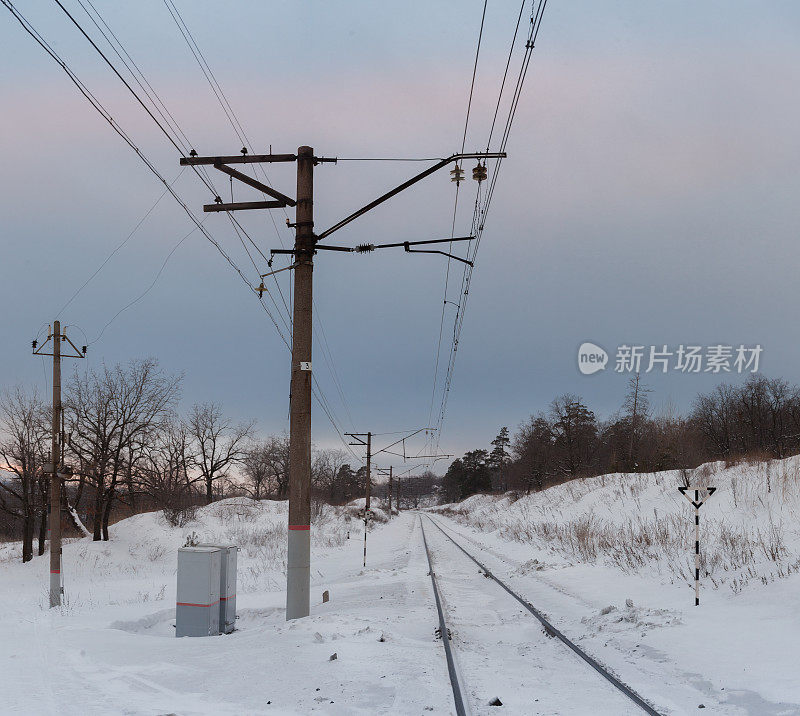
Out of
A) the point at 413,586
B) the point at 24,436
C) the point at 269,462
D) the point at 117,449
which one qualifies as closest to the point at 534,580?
the point at 413,586

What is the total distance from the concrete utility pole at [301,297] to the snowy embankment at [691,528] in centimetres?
761

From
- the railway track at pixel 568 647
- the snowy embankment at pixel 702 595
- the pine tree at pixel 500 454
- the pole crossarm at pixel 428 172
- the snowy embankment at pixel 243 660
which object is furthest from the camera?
the pine tree at pixel 500 454

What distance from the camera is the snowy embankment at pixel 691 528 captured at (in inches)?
527

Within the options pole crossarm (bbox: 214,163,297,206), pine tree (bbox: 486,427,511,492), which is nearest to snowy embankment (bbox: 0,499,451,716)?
pole crossarm (bbox: 214,163,297,206)

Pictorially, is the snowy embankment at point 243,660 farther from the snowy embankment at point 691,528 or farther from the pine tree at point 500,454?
the pine tree at point 500,454

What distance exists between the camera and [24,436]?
125 ft

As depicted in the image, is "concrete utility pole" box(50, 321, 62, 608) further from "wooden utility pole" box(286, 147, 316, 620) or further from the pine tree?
the pine tree

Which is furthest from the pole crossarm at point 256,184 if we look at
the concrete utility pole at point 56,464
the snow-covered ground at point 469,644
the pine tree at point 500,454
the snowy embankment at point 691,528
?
the pine tree at point 500,454

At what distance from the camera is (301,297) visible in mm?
11844

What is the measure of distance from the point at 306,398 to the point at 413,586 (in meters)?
6.86

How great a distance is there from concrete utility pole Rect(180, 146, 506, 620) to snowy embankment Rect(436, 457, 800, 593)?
761cm

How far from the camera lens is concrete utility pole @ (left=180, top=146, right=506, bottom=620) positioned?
11.3m

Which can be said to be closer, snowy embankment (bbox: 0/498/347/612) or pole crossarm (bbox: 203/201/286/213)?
pole crossarm (bbox: 203/201/286/213)

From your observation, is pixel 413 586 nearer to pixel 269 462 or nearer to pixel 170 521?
pixel 170 521
